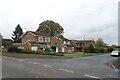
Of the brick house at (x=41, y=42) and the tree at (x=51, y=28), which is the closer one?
the brick house at (x=41, y=42)

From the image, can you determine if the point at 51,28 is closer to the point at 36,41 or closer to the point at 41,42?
the point at 41,42

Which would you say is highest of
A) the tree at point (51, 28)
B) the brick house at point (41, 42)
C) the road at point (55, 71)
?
the tree at point (51, 28)

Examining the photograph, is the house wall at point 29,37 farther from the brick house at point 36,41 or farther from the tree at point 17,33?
the tree at point 17,33

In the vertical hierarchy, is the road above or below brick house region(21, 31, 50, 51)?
below

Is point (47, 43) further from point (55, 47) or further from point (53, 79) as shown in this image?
point (53, 79)

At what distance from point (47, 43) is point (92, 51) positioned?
1556cm

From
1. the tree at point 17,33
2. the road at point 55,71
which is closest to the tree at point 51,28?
the tree at point 17,33

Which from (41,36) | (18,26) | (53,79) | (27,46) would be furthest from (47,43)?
(53,79)

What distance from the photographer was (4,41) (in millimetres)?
73938

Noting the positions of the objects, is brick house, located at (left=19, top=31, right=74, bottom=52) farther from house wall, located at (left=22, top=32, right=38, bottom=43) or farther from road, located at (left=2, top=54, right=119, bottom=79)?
road, located at (left=2, top=54, right=119, bottom=79)

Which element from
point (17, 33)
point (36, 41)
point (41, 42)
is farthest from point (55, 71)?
point (17, 33)

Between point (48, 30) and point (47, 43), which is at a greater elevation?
point (48, 30)

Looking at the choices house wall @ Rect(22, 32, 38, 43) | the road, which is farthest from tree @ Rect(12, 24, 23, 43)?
the road

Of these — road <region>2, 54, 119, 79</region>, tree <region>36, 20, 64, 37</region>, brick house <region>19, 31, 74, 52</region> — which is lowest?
road <region>2, 54, 119, 79</region>
